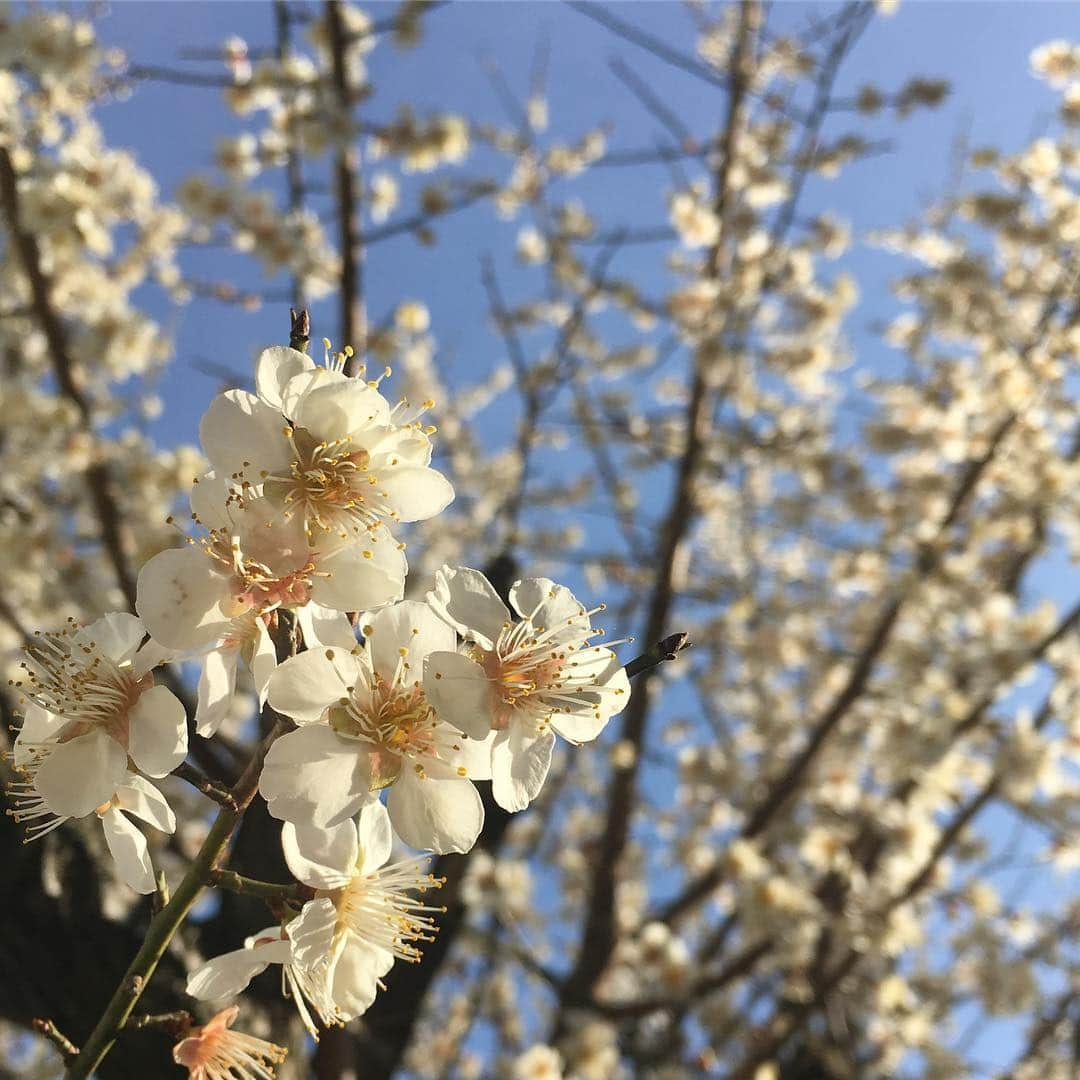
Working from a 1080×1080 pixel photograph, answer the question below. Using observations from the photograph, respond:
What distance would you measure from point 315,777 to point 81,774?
0.26m

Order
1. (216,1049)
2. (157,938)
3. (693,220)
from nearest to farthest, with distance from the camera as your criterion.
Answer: (157,938)
(216,1049)
(693,220)

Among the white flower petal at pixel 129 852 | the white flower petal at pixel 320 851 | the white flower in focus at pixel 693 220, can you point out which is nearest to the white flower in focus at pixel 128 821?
the white flower petal at pixel 129 852

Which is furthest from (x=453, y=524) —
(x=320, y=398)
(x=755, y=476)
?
(x=320, y=398)

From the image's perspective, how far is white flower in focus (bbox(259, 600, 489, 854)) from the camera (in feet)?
2.76

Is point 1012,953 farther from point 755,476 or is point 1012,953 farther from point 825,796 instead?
point 755,476

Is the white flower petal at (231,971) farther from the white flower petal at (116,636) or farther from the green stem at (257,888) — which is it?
the white flower petal at (116,636)

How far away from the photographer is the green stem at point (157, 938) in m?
0.81

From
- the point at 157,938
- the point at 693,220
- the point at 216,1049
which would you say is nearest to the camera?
the point at 157,938

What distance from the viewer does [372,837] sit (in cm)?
92

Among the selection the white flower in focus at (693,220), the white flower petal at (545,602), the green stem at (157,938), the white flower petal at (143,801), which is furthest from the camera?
the white flower in focus at (693,220)

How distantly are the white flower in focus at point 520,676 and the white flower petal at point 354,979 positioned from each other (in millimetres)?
221

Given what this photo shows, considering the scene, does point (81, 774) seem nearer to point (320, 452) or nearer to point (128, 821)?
point (128, 821)

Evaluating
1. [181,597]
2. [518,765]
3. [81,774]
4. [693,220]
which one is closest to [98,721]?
[81,774]

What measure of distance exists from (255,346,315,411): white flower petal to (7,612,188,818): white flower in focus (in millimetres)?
276
